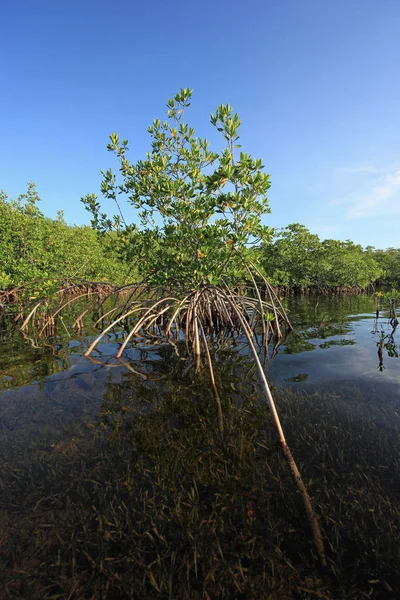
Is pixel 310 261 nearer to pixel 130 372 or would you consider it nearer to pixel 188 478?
pixel 130 372

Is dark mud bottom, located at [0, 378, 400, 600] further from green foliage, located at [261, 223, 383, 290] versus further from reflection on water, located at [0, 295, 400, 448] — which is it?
green foliage, located at [261, 223, 383, 290]

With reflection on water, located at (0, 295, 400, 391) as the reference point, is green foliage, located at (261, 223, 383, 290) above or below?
above

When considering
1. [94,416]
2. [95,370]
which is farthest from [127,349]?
[94,416]

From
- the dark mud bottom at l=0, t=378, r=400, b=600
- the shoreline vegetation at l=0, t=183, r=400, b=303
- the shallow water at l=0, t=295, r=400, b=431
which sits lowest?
the dark mud bottom at l=0, t=378, r=400, b=600

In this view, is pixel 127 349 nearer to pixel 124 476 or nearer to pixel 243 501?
pixel 124 476

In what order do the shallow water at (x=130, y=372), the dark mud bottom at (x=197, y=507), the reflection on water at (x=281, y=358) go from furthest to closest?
the reflection on water at (x=281, y=358) → the shallow water at (x=130, y=372) → the dark mud bottom at (x=197, y=507)

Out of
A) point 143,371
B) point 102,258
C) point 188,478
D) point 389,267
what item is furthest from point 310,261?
point 389,267

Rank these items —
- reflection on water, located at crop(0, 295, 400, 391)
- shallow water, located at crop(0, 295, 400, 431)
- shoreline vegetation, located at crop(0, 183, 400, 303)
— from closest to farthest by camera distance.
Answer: shallow water, located at crop(0, 295, 400, 431) → reflection on water, located at crop(0, 295, 400, 391) → shoreline vegetation, located at crop(0, 183, 400, 303)

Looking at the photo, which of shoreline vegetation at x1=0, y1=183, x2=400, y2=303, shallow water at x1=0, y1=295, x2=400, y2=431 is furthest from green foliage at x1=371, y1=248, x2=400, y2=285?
shallow water at x1=0, y1=295, x2=400, y2=431

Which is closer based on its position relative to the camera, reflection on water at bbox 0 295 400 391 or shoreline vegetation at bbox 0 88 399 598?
shoreline vegetation at bbox 0 88 399 598

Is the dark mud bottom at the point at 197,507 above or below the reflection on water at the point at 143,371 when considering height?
below

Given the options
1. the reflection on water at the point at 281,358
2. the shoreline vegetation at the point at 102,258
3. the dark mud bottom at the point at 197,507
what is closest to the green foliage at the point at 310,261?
the shoreline vegetation at the point at 102,258

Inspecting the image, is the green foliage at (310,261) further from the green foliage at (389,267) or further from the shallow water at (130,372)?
the green foliage at (389,267)

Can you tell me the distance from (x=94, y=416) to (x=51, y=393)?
50.9 inches
